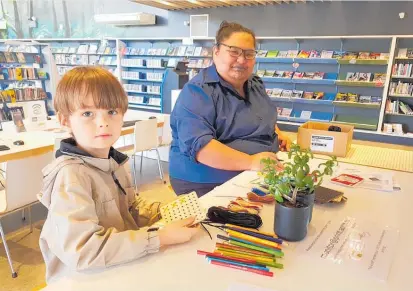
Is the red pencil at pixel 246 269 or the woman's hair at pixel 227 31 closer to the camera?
the red pencil at pixel 246 269

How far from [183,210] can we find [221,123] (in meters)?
0.66

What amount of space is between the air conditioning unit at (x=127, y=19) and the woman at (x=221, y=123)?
6.45 m

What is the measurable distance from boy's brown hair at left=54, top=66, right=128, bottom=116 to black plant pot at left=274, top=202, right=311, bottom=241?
57 cm

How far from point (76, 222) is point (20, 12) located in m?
11.3

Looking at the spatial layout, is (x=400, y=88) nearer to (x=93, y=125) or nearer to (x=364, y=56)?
(x=364, y=56)

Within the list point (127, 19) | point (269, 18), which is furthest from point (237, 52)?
point (127, 19)

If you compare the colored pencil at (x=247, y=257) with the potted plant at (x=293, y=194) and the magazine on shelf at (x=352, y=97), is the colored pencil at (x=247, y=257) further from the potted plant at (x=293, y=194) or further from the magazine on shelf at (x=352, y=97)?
the magazine on shelf at (x=352, y=97)

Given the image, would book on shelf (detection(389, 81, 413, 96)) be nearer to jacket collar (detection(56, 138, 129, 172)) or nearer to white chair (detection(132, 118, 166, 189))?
white chair (detection(132, 118, 166, 189))

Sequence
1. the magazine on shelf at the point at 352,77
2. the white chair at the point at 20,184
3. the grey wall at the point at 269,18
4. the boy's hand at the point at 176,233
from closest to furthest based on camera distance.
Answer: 1. the boy's hand at the point at 176,233
2. the white chair at the point at 20,184
3. the grey wall at the point at 269,18
4. the magazine on shelf at the point at 352,77

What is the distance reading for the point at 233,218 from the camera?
39.8 inches

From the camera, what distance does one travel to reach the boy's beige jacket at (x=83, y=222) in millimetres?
785

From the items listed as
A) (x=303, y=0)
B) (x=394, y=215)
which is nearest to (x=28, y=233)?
(x=394, y=215)

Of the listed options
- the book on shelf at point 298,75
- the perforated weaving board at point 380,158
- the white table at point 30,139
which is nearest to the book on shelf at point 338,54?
the book on shelf at point 298,75

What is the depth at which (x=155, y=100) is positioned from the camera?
26.5 feet
